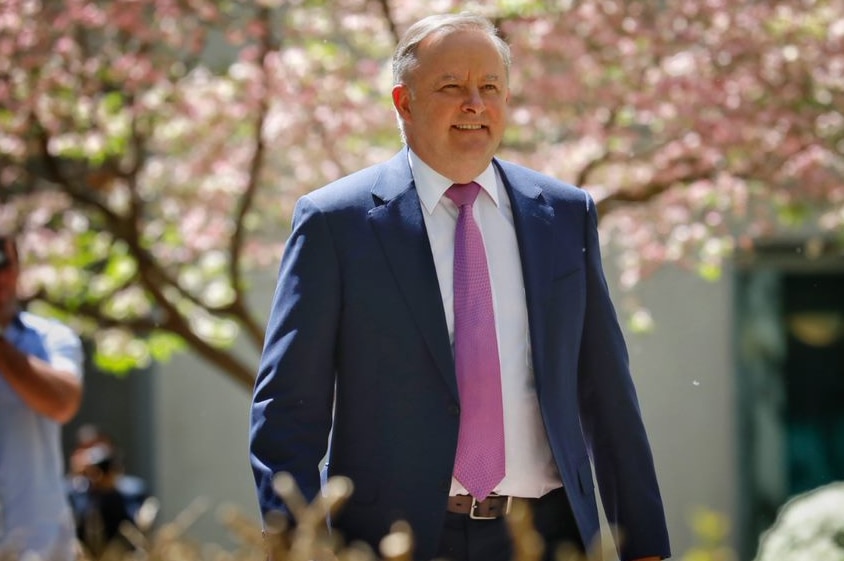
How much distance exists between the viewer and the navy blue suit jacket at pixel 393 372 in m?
3.07

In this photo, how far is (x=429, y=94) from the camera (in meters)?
3.24

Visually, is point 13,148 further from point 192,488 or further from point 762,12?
point 192,488

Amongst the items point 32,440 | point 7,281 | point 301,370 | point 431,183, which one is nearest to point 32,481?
point 32,440

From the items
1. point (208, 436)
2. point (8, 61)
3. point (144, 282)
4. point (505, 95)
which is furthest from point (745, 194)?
point (208, 436)

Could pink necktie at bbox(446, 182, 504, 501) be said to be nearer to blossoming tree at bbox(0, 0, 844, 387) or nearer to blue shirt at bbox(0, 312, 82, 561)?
blue shirt at bbox(0, 312, 82, 561)

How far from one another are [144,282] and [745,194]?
9.27 feet

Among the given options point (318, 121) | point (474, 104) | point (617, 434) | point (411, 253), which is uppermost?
point (318, 121)

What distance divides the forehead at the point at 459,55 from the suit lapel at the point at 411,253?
0.22m

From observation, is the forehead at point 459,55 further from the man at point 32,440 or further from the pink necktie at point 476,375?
the man at point 32,440

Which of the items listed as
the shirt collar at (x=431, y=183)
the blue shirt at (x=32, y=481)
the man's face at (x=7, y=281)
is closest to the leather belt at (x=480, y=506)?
the shirt collar at (x=431, y=183)

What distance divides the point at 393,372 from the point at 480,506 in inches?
12.0

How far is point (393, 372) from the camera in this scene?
3.12 m

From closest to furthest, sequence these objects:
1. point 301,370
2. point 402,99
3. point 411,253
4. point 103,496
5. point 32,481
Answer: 1. point 301,370
2. point 411,253
3. point 402,99
4. point 32,481
5. point 103,496

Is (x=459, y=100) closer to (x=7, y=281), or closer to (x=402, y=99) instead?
(x=402, y=99)
